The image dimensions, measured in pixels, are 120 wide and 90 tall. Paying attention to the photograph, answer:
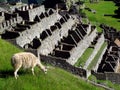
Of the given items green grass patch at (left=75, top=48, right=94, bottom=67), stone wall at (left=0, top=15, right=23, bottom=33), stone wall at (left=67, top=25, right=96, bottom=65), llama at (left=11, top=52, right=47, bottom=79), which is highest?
llama at (left=11, top=52, right=47, bottom=79)

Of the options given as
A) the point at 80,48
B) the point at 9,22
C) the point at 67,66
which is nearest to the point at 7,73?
the point at 67,66

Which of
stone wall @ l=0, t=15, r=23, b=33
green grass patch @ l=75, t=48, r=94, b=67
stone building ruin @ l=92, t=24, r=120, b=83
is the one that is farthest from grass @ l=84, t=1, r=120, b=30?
green grass patch @ l=75, t=48, r=94, b=67

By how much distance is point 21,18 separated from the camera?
68.5m

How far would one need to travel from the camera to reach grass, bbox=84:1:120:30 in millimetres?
116900

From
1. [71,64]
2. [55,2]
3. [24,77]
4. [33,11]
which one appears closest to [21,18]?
[33,11]

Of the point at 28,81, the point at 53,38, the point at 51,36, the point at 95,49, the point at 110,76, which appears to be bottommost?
the point at 110,76

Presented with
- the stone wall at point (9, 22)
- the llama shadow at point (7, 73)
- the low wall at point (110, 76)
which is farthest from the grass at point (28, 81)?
the stone wall at point (9, 22)

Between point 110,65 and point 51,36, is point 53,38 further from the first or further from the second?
point 110,65

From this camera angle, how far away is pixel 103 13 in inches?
5335

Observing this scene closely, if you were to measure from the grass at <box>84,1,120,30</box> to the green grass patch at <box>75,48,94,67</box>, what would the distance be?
43.6 metres

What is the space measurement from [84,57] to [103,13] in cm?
8040

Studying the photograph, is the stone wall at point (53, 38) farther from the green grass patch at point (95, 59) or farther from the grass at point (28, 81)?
the grass at point (28, 81)

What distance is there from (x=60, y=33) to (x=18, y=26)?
8.08 metres

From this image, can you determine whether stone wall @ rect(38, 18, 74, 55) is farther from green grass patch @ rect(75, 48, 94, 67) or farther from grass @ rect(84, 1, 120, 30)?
grass @ rect(84, 1, 120, 30)
